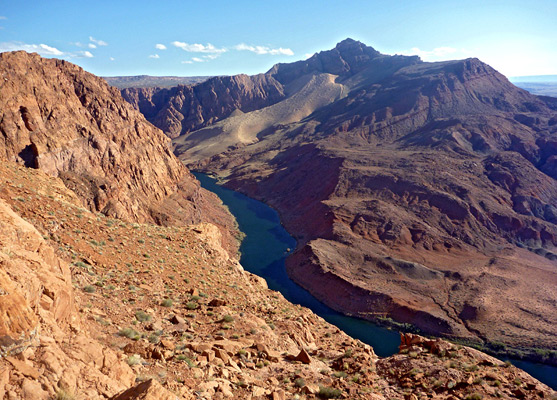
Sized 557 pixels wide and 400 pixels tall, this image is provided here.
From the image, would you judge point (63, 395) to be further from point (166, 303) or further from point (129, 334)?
point (166, 303)

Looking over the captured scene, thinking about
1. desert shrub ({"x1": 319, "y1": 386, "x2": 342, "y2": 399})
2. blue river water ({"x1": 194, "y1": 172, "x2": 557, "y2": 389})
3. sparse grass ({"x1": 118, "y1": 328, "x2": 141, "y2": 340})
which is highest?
sparse grass ({"x1": 118, "y1": 328, "x2": 141, "y2": 340})

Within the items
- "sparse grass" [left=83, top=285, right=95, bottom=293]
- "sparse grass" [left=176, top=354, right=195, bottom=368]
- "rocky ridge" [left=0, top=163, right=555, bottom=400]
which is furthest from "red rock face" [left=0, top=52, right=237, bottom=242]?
"sparse grass" [left=176, top=354, right=195, bottom=368]

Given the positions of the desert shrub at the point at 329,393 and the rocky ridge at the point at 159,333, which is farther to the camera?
the desert shrub at the point at 329,393

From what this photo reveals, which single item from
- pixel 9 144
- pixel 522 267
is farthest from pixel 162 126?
pixel 522 267

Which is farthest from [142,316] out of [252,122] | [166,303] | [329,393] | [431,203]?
[252,122]

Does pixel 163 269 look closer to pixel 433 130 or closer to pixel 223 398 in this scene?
pixel 223 398

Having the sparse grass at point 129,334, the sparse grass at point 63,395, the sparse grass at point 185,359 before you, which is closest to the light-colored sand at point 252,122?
the sparse grass at point 129,334

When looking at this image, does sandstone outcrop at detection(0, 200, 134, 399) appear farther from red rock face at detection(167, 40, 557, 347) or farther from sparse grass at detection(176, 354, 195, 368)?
red rock face at detection(167, 40, 557, 347)

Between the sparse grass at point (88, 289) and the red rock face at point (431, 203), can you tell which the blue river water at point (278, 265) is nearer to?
the red rock face at point (431, 203)
